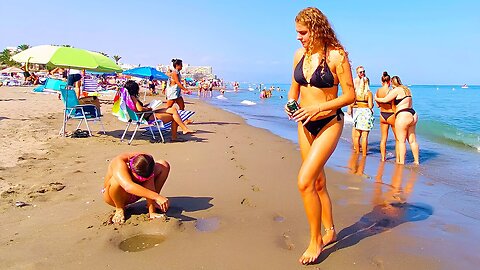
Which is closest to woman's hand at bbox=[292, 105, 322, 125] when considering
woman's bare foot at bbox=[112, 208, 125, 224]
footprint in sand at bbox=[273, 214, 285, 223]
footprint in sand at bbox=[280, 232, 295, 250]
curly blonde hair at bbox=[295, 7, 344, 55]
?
curly blonde hair at bbox=[295, 7, 344, 55]

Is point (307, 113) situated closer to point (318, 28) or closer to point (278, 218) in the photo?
point (318, 28)

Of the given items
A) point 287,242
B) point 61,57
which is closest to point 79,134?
point 61,57

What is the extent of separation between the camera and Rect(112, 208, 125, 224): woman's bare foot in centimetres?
343

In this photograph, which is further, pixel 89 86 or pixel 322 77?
pixel 89 86

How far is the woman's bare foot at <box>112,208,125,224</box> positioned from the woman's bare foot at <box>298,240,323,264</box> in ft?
5.47

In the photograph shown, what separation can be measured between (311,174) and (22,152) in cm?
540

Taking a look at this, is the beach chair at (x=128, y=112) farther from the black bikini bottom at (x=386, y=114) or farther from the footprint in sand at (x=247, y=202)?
the black bikini bottom at (x=386, y=114)

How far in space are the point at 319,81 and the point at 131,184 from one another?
1.79 metres

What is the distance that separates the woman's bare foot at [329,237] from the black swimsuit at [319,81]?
2.84 ft

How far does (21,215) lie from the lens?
3656 millimetres

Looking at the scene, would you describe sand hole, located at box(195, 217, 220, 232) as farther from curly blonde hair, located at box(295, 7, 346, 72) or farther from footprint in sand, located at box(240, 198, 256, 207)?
curly blonde hair, located at box(295, 7, 346, 72)

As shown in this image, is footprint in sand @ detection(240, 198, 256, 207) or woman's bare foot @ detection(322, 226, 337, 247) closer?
woman's bare foot @ detection(322, 226, 337, 247)

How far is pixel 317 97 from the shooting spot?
9.52ft

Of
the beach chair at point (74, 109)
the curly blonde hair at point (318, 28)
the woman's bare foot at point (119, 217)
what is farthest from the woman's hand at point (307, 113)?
the beach chair at point (74, 109)
